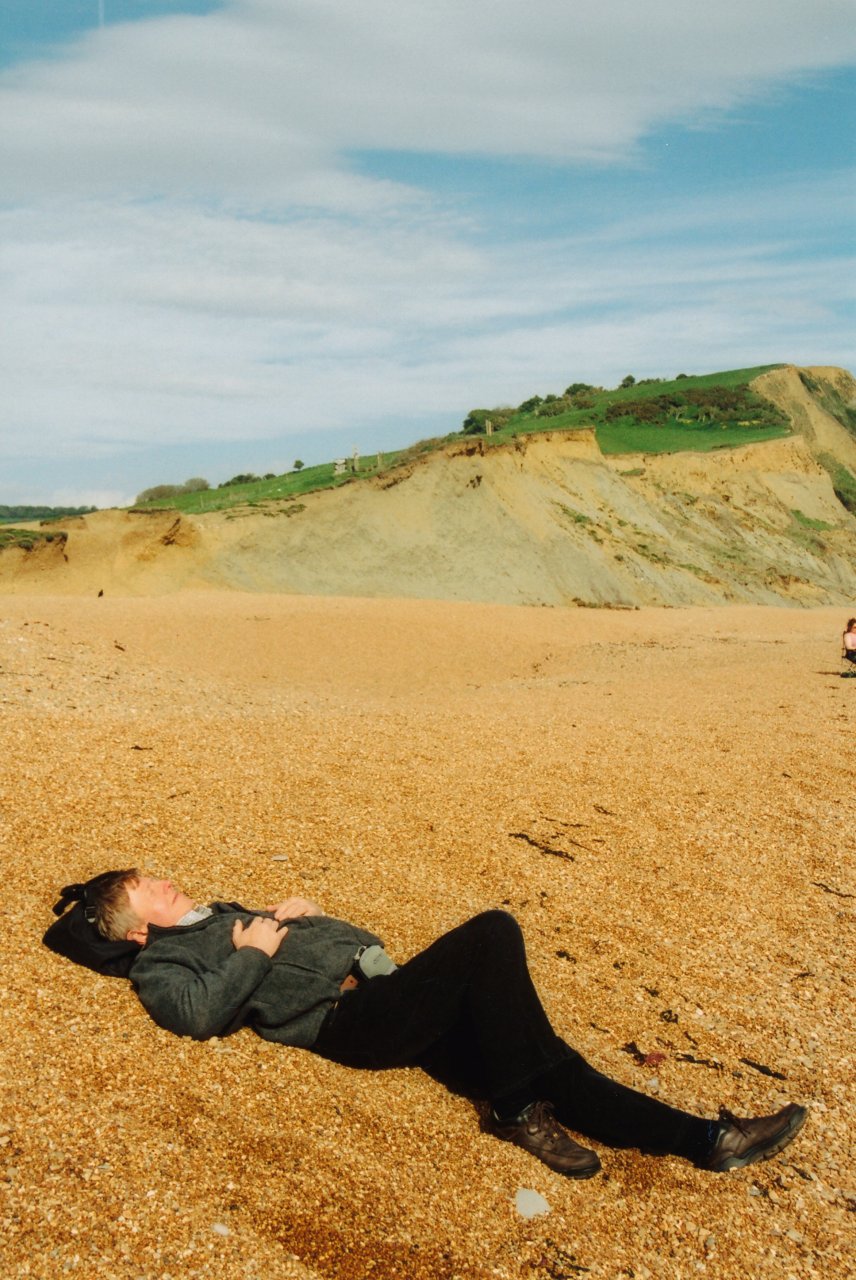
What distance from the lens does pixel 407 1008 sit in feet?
11.1

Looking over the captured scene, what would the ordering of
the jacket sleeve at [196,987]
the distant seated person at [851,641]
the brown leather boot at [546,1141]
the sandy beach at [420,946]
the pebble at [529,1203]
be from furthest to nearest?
the distant seated person at [851,641]
the jacket sleeve at [196,987]
the brown leather boot at [546,1141]
the pebble at [529,1203]
the sandy beach at [420,946]

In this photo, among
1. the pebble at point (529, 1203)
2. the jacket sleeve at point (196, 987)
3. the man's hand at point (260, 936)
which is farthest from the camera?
the man's hand at point (260, 936)

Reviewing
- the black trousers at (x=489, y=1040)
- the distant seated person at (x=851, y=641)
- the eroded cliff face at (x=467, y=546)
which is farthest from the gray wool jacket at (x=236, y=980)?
the eroded cliff face at (x=467, y=546)

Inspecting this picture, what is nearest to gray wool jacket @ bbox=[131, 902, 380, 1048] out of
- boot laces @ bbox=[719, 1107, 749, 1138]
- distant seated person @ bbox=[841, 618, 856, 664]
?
boot laces @ bbox=[719, 1107, 749, 1138]

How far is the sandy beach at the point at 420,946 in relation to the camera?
109 inches

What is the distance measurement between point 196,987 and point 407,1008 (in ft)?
2.38

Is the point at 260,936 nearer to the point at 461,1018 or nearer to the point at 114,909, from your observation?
the point at 114,909

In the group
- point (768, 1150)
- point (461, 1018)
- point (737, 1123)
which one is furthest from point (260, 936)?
point (768, 1150)

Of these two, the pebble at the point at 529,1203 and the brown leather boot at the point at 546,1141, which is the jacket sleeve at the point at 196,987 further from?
the pebble at the point at 529,1203

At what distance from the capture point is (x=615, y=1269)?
2.79 metres

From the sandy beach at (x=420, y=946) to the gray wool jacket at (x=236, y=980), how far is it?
4.0 inches

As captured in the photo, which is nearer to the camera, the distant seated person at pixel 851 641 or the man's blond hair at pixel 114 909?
the man's blond hair at pixel 114 909

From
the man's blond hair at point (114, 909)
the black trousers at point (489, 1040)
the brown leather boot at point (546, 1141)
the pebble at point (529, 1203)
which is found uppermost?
the man's blond hair at point (114, 909)

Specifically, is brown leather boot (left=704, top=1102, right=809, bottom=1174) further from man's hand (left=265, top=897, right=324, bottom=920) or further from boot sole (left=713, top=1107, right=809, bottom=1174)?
man's hand (left=265, top=897, right=324, bottom=920)
